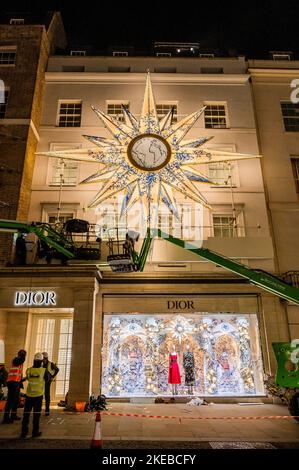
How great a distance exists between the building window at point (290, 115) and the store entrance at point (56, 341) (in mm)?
16601

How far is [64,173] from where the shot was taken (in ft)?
58.8

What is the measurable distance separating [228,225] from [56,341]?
408 inches

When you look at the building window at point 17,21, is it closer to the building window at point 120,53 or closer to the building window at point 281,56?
the building window at point 120,53

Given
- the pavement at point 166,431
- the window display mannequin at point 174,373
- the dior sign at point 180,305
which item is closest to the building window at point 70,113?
the dior sign at point 180,305

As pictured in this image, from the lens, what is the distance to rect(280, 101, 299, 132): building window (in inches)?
773

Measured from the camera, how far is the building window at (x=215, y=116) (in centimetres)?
1944

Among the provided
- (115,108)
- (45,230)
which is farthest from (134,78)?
(45,230)

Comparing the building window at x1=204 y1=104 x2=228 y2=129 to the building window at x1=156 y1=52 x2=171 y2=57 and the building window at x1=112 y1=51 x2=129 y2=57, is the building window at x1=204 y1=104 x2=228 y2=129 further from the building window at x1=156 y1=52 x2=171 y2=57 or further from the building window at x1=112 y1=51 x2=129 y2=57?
the building window at x1=112 y1=51 x2=129 y2=57

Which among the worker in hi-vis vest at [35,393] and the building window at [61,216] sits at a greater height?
the building window at [61,216]

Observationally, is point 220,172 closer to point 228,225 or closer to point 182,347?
point 228,225

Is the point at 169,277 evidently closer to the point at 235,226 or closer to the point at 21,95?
the point at 235,226

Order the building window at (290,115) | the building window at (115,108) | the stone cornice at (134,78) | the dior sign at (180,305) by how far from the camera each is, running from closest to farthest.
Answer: the dior sign at (180,305)
the building window at (115,108)
the building window at (290,115)
the stone cornice at (134,78)

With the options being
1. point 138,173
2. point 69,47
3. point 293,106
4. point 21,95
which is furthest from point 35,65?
point 293,106

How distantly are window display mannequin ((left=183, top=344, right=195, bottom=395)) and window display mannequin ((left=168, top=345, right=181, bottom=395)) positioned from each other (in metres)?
0.51
